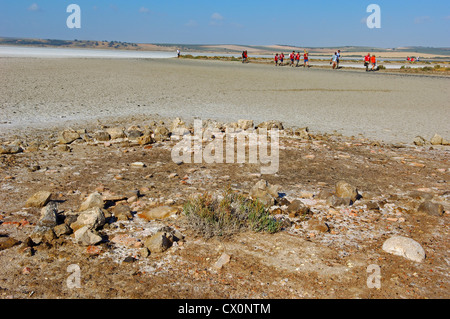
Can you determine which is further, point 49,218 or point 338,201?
point 338,201

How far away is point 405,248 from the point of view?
367 cm

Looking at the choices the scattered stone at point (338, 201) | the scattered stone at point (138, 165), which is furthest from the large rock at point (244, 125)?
the scattered stone at point (338, 201)

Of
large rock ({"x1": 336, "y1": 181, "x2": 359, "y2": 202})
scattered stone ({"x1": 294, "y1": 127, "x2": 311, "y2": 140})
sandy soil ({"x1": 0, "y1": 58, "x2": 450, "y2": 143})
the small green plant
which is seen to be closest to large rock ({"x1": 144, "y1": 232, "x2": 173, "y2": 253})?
the small green plant

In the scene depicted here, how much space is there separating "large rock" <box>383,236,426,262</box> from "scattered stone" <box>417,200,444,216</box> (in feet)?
3.56

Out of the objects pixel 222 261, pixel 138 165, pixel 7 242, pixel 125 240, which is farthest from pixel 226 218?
pixel 138 165

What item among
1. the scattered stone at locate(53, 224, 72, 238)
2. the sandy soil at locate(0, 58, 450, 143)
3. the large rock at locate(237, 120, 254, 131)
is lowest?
the scattered stone at locate(53, 224, 72, 238)

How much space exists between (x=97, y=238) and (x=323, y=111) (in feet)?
32.5

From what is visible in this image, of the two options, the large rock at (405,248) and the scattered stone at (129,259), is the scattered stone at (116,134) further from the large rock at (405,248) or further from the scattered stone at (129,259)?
the large rock at (405,248)

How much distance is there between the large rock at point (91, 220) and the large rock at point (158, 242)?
1.87ft

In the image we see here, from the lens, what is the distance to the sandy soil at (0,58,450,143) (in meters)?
10.2

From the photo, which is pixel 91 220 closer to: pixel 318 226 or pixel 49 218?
pixel 49 218

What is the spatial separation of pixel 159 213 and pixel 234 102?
981 centimetres

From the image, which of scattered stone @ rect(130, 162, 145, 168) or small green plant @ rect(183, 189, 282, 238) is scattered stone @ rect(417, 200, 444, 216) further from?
scattered stone @ rect(130, 162, 145, 168)

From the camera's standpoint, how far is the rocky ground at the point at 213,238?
3189 millimetres
